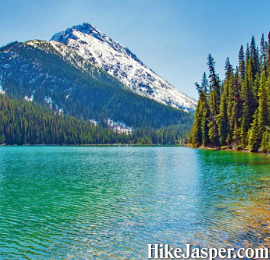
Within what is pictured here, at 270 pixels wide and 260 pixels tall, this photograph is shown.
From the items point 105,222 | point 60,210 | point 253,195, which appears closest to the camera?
point 105,222

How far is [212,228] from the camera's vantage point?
53.5ft

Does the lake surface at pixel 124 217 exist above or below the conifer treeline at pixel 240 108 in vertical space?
below

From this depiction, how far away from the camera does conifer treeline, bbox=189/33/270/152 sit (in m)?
70.4

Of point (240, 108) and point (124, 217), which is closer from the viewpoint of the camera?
point (124, 217)

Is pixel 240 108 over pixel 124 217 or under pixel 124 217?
over

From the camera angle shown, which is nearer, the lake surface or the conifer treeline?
the lake surface

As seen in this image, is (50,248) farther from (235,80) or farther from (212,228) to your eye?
(235,80)

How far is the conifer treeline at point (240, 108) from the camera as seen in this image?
7038cm

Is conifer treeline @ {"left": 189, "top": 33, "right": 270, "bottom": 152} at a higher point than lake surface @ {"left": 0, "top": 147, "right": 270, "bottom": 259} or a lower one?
higher

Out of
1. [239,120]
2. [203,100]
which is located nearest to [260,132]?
[239,120]

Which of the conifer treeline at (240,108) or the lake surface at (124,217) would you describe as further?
the conifer treeline at (240,108)

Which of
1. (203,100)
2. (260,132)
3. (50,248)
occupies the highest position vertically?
(203,100)

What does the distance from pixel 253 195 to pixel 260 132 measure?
50.0 meters

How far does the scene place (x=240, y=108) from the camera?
Answer: 86500 mm
